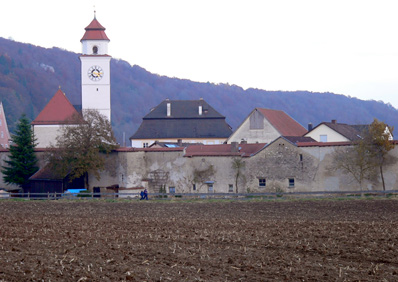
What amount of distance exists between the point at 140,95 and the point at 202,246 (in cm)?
17719

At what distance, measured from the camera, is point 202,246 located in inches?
808

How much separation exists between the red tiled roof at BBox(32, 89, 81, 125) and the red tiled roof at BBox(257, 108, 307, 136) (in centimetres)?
2143

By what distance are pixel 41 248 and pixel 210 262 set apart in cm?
513

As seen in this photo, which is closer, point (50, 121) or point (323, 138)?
point (323, 138)

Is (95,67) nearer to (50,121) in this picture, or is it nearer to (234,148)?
(50,121)

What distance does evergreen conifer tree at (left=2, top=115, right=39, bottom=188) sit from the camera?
181 ft

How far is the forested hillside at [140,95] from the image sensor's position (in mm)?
174500

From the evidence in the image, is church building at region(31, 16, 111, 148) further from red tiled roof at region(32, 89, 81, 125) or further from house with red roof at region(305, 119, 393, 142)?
house with red roof at region(305, 119, 393, 142)

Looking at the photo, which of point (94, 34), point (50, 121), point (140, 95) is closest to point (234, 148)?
point (50, 121)

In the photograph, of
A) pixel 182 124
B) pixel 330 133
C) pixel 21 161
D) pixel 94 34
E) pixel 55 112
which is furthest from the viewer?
pixel 182 124

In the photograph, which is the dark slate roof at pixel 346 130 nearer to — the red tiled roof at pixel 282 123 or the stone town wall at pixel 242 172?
the red tiled roof at pixel 282 123

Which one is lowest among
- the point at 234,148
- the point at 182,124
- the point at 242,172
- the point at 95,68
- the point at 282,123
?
the point at 242,172

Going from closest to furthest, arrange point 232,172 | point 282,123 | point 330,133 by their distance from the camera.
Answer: point 232,172, point 330,133, point 282,123

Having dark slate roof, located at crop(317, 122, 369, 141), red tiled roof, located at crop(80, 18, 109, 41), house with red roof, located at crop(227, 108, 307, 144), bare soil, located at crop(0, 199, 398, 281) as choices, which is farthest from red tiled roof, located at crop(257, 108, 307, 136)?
bare soil, located at crop(0, 199, 398, 281)
